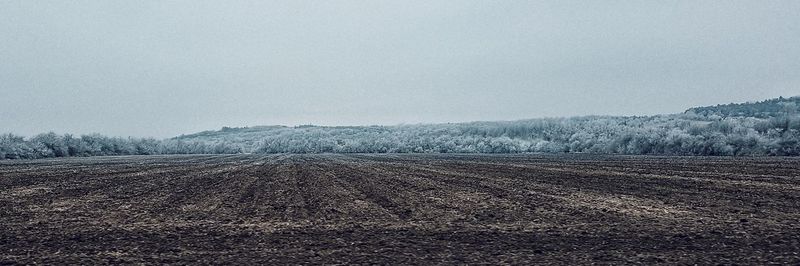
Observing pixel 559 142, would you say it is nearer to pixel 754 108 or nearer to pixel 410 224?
pixel 410 224

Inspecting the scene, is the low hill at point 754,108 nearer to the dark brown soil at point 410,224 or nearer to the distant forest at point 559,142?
the distant forest at point 559,142


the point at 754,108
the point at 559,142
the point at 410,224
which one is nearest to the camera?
the point at 410,224

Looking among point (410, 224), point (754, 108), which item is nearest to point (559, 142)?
point (410, 224)

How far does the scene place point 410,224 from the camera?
8.48 metres

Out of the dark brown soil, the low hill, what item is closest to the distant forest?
the low hill

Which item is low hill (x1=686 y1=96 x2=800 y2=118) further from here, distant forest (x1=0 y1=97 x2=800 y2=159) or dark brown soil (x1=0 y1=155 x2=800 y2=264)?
dark brown soil (x1=0 y1=155 x2=800 y2=264)

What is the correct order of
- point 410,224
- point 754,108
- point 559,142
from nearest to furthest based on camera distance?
point 410,224 < point 559,142 < point 754,108

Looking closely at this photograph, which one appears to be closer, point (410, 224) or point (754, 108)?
point (410, 224)

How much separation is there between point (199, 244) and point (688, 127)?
166 feet

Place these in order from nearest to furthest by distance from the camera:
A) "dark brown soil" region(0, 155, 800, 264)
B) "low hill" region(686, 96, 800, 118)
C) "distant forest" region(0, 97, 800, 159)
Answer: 1. "dark brown soil" region(0, 155, 800, 264)
2. "distant forest" region(0, 97, 800, 159)
3. "low hill" region(686, 96, 800, 118)

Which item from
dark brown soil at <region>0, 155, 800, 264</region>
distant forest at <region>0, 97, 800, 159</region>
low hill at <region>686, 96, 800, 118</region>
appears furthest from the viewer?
low hill at <region>686, 96, 800, 118</region>

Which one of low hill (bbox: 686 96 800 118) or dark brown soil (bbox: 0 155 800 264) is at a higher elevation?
low hill (bbox: 686 96 800 118)

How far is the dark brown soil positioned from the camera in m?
6.36

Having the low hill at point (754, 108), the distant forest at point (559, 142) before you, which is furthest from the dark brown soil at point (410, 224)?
the low hill at point (754, 108)
